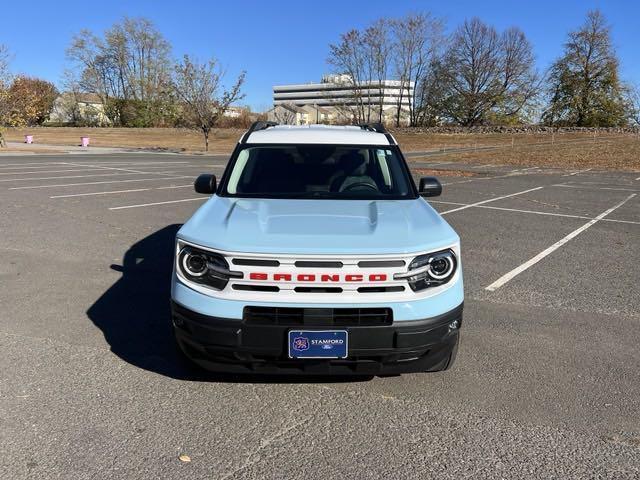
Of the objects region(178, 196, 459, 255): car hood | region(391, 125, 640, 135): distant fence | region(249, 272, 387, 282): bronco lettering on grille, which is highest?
region(391, 125, 640, 135): distant fence

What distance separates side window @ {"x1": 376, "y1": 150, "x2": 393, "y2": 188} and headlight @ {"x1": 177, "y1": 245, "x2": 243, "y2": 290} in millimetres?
1930

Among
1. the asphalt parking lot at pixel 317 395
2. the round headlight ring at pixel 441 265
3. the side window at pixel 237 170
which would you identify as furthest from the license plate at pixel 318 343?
the side window at pixel 237 170

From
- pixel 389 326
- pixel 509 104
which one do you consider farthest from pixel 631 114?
pixel 389 326

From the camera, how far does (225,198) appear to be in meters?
4.07

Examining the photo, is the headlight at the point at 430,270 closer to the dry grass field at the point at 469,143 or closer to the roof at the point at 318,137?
the roof at the point at 318,137

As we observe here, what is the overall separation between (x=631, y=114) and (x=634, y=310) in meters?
65.9

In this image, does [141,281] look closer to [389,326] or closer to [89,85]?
[389,326]

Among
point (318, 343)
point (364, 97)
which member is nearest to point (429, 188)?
point (318, 343)

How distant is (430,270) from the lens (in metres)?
3.04

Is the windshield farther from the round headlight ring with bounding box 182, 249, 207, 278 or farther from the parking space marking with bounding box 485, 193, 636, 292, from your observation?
the parking space marking with bounding box 485, 193, 636, 292

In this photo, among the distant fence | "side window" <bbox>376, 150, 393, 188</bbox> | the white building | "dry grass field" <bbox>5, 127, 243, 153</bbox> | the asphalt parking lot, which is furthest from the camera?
the white building

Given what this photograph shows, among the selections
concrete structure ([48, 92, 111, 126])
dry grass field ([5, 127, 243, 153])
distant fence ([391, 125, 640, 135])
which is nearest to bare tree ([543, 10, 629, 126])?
distant fence ([391, 125, 640, 135])

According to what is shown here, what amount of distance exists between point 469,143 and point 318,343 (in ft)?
162

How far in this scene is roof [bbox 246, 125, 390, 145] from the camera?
4.66 metres
